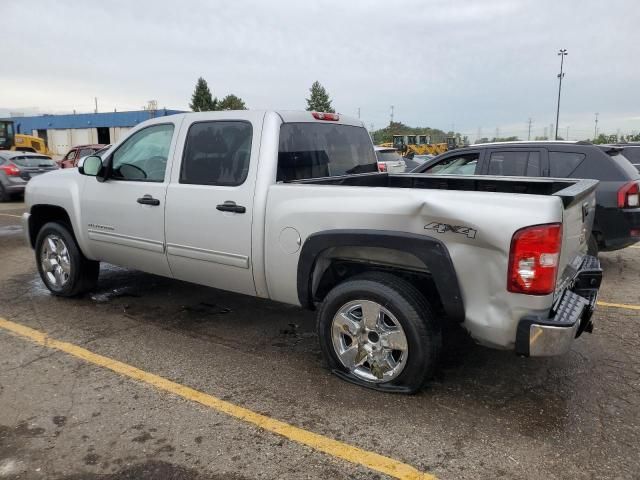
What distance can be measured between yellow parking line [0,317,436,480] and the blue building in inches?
1711

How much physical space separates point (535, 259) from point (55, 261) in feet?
16.1

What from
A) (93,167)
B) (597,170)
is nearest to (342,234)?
(93,167)

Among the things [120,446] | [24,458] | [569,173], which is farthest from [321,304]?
[569,173]

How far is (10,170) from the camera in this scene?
15.3m

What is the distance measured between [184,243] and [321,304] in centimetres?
136

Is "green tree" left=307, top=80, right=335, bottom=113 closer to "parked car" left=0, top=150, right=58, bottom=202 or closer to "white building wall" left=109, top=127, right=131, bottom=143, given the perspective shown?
"white building wall" left=109, top=127, right=131, bottom=143

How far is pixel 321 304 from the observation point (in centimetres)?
360

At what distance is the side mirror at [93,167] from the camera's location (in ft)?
15.8

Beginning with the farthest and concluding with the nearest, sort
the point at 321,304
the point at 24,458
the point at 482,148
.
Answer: the point at 482,148 < the point at 321,304 < the point at 24,458

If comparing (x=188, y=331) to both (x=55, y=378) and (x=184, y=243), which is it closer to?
(x=184, y=243)

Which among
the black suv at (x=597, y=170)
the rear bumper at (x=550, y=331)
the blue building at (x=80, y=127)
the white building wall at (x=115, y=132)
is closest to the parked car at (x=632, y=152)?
the black suv at (x=597, y=170)

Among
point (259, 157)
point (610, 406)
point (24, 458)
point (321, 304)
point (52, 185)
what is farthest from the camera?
point (52, 185)

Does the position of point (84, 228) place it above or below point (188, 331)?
above

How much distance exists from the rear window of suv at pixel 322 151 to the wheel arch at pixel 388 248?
0.72 m
